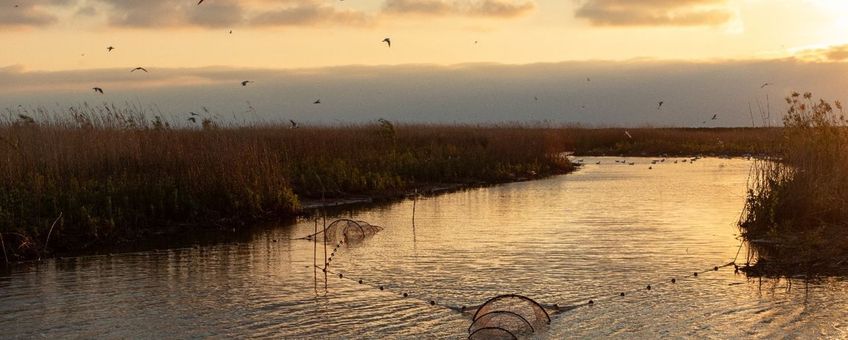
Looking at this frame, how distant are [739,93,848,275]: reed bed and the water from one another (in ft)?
2.55

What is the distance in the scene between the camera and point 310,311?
9773 millimetres

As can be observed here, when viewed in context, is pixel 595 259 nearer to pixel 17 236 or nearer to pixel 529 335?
pixel 529 335

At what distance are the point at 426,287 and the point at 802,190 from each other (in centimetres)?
785

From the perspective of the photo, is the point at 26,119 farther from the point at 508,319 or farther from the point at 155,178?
the point at 508,319

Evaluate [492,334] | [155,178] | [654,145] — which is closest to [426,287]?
[492,334]

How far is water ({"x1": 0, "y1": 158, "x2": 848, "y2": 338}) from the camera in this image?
9.09m

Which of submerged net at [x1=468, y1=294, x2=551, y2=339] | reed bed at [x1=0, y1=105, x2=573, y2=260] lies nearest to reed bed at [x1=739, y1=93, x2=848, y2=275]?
submerged net at [x1=468, y1=294, x2=551, y2=339]

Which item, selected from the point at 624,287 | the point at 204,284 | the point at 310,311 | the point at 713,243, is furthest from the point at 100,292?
the point at 713,243

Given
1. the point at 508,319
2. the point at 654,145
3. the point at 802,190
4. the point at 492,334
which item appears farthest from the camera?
the point at 654,145

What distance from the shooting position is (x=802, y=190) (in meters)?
15.2

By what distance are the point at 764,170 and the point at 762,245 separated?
82.4 inches

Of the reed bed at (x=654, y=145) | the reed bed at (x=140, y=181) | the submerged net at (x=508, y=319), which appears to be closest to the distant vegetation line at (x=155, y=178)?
the reed bed at (x=140, y=181)

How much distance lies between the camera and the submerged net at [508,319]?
8.67 m

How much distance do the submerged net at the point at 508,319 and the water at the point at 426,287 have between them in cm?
18
